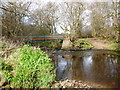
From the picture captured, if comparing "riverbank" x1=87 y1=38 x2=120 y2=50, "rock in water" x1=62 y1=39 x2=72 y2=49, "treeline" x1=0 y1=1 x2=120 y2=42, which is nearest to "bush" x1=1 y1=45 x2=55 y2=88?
"treeline" x1=0 y1=1 x2=120 y2=42

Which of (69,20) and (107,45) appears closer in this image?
(107,45)

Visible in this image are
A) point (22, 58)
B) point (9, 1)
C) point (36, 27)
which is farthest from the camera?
point (36, 27)

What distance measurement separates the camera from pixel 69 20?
31.3ft

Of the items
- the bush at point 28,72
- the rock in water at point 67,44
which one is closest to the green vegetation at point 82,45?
the rock in water at point 67,44

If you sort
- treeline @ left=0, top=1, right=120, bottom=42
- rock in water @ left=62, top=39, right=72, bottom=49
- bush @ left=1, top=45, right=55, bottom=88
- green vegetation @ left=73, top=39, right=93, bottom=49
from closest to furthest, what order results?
1. bush @ left=1, top=45, right=55, bottom=88
2. treeline @ left=0, top=1, right=120, bottom=42
3. green vegetation @ left=73, top=39, right=93, bottom=49
4. rock in water @ left=62, top=39, right=72, bottom=49

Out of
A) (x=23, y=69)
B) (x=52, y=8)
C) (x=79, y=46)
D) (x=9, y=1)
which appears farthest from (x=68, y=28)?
(x=23, y=69)

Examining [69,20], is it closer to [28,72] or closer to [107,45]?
[107,45]

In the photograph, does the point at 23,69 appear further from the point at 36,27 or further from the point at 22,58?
the point at 36,27

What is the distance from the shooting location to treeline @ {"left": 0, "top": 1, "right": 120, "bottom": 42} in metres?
7.45

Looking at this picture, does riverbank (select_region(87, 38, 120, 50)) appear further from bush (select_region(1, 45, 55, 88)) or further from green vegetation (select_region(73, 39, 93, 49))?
bush (select_region(1, 45, 55, 88))

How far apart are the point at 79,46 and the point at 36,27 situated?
5.22m

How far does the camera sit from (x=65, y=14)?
970 centimetres

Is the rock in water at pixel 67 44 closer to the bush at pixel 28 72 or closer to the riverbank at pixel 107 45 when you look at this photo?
the riverbank at pixel 107 45

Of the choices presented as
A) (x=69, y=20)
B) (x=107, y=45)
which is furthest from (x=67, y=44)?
(x=107, y=45)
